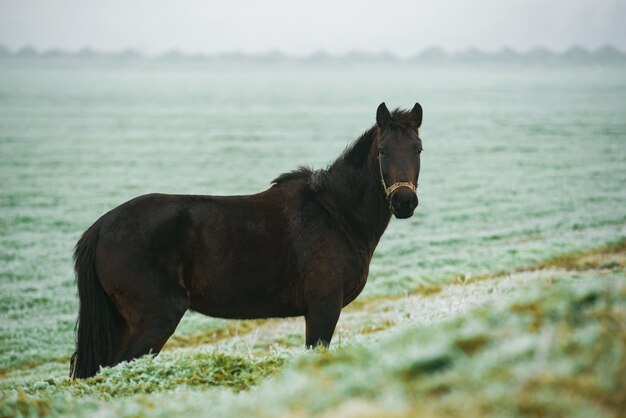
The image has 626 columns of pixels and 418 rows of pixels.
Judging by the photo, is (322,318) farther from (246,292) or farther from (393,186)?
(393,186)

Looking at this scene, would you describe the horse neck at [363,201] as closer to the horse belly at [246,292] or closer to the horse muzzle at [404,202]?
the horse muzzle at [404,202]

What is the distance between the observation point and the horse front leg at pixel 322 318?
702cm

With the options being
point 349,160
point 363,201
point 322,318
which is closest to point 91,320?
point 322,318

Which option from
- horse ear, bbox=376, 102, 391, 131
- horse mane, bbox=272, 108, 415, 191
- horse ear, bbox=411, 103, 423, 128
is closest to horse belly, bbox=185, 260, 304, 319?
horse mane, bbox=272, 108, 415, 191

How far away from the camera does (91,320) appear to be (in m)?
6.70

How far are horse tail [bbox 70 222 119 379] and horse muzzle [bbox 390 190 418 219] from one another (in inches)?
118

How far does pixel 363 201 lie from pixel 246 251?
1.41 meters

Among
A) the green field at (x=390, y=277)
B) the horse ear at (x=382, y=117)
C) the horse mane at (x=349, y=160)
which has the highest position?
the horse ear at (x=382, y=117)

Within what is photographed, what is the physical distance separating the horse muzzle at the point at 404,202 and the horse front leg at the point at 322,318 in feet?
3.62

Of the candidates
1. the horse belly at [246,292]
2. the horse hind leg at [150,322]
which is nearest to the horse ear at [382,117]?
the horse belly at [246,292]

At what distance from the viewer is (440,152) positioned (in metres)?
49.1

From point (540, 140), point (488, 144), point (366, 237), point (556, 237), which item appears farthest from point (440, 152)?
point (366, 237)

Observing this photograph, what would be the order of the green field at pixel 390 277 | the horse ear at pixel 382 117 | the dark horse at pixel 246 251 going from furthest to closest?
the horse ear at pixel 382 117 < the dark horse at pixel 246 251 < the green field at pixel 390 277

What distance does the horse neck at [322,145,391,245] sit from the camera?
291 inches
